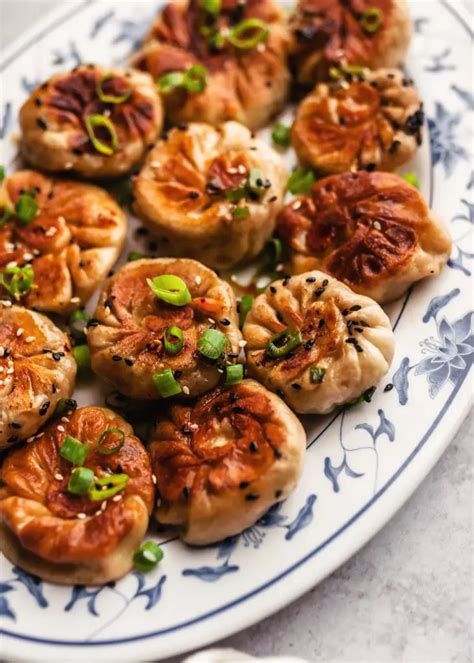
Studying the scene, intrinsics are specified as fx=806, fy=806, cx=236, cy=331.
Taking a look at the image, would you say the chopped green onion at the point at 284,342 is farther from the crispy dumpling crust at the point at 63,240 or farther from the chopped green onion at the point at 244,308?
the crispy dumpling crust at the point at 63,240

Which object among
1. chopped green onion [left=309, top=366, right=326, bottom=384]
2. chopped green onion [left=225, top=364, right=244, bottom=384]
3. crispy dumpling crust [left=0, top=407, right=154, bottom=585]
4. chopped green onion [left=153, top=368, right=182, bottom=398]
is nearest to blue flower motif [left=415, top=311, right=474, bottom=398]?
chopped green onion [left=309, top=366, right=326, bottom=384]

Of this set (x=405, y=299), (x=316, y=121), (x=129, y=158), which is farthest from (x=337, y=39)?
(x=405, y=299)

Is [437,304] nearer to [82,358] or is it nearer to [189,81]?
[82,358]

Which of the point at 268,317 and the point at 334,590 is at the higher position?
the point at 268,317

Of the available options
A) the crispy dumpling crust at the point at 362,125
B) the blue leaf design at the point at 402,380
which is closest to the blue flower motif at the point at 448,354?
the blue leaf design at the point at 402,380

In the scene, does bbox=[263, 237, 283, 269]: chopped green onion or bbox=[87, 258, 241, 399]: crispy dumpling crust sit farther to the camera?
bbox=[263, 237, 283, 269]: chopped green onion

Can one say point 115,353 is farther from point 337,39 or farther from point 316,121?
point 337,39

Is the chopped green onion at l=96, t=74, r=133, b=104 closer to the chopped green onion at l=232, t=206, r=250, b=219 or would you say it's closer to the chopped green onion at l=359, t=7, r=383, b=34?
the chopped green onion at l=232, t=206, r=250, b=219
